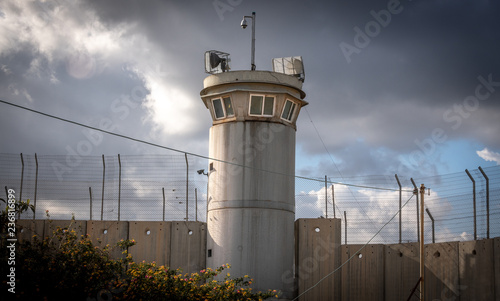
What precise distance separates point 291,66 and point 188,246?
7.53 metres

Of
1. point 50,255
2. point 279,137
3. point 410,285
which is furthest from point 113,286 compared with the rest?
point 410,285

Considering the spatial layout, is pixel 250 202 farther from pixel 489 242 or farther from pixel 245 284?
pixel 489 242

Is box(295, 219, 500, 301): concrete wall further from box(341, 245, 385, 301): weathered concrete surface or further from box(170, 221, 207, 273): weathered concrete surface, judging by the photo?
box(170, 221, 207, 273): weathered concrete surface

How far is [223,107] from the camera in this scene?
75.3 ft

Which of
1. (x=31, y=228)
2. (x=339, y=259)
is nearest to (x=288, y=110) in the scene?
(x=339, y=259)

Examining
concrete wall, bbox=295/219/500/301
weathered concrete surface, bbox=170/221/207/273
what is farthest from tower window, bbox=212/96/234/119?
concrete wall, bbox=295/219/500/301

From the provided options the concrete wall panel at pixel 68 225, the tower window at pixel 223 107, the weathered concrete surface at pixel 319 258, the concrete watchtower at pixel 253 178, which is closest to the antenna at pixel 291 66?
the concrete watchtower at pixel 253 178

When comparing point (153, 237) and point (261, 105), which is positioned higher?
point (261, 105)

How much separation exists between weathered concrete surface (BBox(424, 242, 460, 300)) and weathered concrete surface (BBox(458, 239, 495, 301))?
226 mm

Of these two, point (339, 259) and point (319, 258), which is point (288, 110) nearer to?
point (319, 258)

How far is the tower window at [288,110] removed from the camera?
904 inches

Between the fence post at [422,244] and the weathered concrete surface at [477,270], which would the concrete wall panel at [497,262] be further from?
the fence post at [422,244]

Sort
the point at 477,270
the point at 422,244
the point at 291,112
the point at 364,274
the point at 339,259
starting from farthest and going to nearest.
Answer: the point at 291,112 < the point at 339,259 < the point at 364,274 < the point at 422,244 < the point at 477,270

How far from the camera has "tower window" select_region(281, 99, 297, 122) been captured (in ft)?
75.4
